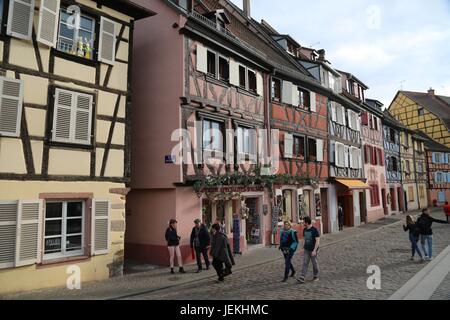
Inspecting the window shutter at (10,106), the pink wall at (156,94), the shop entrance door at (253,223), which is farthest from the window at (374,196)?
the window shutter at (10,106)

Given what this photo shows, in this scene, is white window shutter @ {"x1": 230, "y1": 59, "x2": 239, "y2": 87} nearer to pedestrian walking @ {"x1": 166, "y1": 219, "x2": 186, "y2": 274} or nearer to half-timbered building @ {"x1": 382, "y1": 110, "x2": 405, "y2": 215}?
pedestrian walking @ {"x1": 166, "y1": 219, "x2": 186, "y2": 274}

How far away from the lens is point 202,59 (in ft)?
42.8

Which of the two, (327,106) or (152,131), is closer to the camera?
(152,131)

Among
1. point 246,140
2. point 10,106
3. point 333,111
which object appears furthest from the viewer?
point 333,111

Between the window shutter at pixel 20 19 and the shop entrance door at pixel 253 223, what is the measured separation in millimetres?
10212

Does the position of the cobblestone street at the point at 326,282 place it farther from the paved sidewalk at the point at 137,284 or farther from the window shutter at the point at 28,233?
the window shutter at the point at 28,233

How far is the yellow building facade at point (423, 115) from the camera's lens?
146 feet

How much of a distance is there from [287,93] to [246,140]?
4.22 meters

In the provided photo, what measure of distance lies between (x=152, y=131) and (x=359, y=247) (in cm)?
967

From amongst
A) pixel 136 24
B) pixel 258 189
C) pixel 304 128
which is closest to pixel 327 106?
pixel 304 128

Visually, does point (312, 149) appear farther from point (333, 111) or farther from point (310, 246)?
point (310, 246)

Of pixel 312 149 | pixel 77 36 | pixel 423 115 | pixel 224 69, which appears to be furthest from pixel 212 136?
pixel 423 115

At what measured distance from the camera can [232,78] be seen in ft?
47.6
